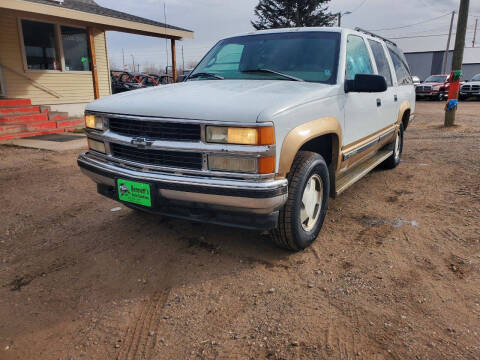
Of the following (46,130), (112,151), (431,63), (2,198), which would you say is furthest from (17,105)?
(431,63)

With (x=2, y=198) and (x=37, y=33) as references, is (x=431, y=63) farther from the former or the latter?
(x=2, y=198)

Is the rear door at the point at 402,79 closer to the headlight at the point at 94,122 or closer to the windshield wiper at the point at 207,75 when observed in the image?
the windshield wiper at the point at 207,75

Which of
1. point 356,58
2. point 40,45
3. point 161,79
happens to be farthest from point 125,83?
point 356,58

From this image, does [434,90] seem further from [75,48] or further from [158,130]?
[158,130]

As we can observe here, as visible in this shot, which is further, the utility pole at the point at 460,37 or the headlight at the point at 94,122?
the utility pole at the point at 460,37

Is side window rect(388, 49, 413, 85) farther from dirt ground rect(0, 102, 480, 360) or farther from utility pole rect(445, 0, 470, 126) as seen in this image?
utility pole rect(445, 0, 470, 126)

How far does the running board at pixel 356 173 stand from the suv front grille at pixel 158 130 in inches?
63.0

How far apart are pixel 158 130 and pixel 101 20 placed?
1012 centimetres

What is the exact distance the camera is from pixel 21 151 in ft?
24.2

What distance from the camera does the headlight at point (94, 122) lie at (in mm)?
3113

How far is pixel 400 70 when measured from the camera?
5594mm

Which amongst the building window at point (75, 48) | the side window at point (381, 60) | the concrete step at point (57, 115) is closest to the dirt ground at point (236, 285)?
the side window at point (381, 60)

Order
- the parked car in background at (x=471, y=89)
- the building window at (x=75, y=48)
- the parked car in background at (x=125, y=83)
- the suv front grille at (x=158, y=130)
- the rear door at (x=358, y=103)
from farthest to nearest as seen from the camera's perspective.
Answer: the parked car in background at (x=471, y=89) < the parked car in background at (x=125, y=83) < the building window at (x=75, y=48) < the rear door at (x=358, y=103) < the suv front grille at (x=158, y=130)

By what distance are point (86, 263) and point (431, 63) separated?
189 ft
